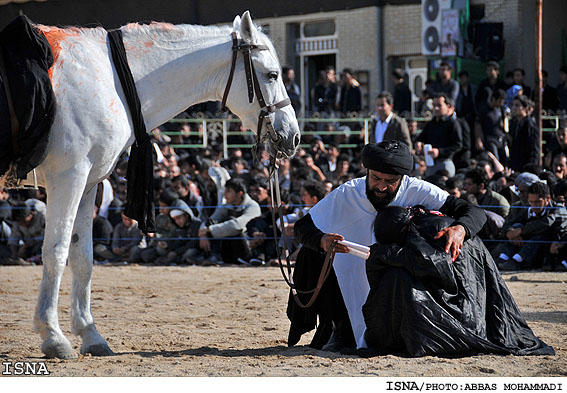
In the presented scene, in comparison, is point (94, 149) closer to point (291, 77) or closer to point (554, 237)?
point (554, 237)

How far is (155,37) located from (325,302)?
88.5 inches

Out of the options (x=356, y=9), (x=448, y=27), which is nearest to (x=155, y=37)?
(x=448, y=27)

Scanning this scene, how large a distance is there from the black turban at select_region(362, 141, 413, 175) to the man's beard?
0.17 m

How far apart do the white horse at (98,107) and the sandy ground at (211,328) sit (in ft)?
1.52

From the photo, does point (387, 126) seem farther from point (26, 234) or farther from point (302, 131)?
point (302, 131)

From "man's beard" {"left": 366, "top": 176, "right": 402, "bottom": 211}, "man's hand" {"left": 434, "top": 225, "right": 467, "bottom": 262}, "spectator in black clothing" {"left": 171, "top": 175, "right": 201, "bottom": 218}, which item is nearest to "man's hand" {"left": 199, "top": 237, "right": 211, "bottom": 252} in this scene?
"spectator in black clothing" {"left": 171, "top": 175, "right": 201, "bottom": 218}

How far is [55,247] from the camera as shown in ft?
18.8

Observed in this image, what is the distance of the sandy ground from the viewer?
5273mm

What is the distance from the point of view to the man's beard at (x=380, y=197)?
6.01 m

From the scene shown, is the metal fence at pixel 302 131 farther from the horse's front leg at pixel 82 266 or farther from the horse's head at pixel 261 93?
the horse's front leg at pixel 82 266

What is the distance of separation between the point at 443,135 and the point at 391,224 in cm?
747

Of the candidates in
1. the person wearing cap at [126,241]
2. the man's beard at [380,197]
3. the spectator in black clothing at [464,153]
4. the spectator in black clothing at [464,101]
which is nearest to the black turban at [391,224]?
the man's beard at [380,197]

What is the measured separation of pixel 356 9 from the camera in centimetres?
2450

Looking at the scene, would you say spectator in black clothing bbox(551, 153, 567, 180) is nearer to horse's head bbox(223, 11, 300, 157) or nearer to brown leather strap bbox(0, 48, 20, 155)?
horse's head bbox(223, 11, 300, 157)
